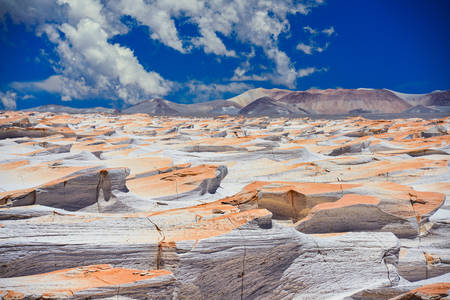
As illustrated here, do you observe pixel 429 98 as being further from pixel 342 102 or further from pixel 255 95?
pixel 255 95


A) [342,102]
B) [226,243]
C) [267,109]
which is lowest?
[226,243]

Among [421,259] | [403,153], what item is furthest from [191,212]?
[403,153]

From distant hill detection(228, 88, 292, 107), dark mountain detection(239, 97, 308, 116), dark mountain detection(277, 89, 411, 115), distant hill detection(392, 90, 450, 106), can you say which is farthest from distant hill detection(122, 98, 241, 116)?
distant hill detection(392, 90, 450, 106)

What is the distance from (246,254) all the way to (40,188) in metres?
4.21

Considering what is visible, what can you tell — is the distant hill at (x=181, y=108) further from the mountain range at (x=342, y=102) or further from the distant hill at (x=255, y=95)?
the distant hill at (x=255, y=95)

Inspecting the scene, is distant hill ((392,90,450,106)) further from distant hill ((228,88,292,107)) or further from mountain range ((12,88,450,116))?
distant hill ((228,88,292,107))

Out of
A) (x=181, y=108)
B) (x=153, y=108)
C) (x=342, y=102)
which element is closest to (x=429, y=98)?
(x=342, y=102)

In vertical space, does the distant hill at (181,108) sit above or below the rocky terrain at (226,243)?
above

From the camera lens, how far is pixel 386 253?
140 inches

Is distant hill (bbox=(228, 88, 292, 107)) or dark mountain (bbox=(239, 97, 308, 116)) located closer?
dark mountain (bbox=(239, 97, 308, 116))

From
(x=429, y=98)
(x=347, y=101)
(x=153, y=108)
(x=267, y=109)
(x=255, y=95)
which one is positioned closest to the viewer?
(x=267, y=109)

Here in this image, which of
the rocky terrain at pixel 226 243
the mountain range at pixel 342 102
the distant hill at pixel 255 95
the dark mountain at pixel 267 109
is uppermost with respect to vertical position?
the distant hill at pixel 255 95

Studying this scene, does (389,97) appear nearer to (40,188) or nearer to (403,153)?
(403,153)

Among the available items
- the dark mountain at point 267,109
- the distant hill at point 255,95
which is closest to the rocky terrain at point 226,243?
A: the dark mountain at point 267,109
